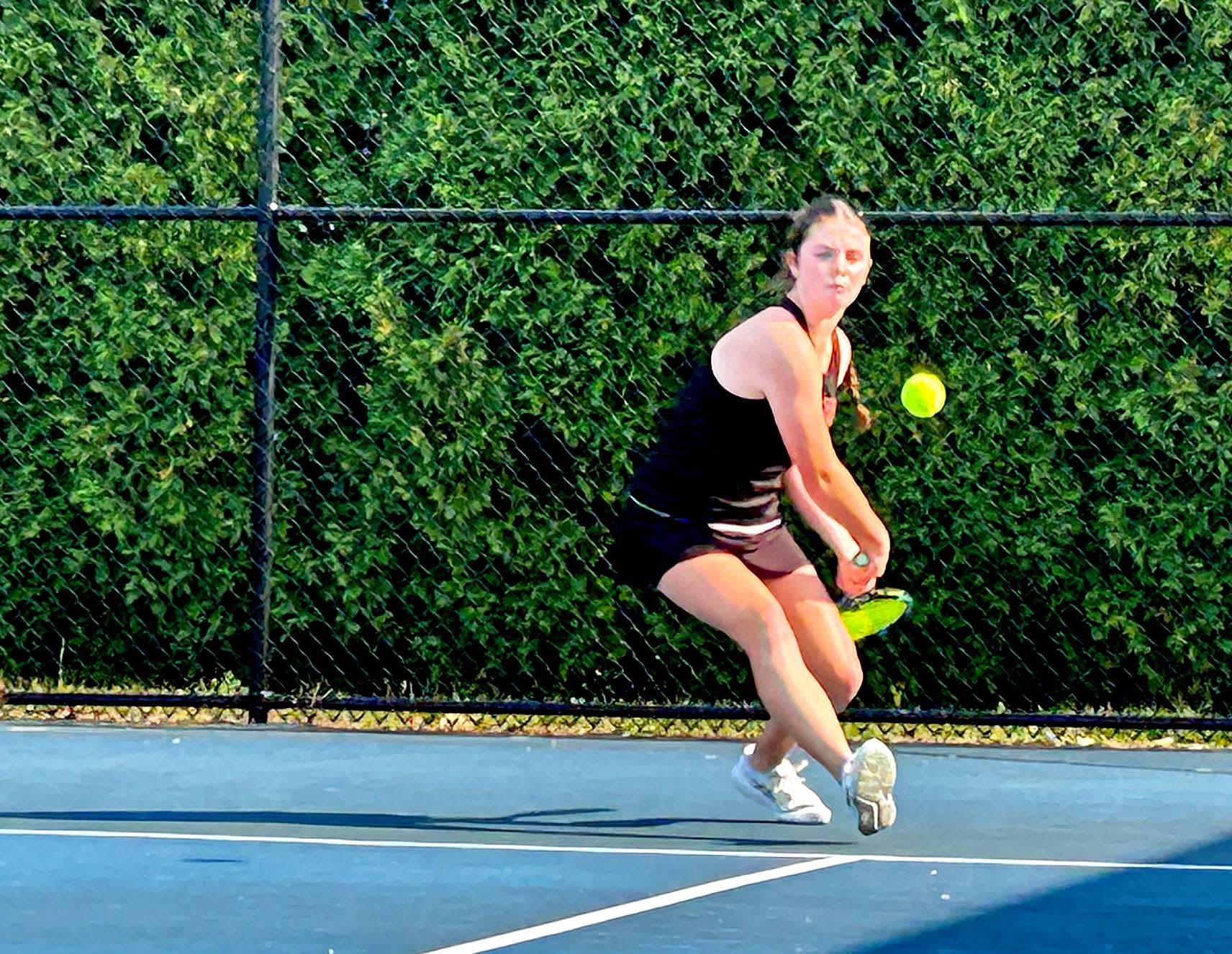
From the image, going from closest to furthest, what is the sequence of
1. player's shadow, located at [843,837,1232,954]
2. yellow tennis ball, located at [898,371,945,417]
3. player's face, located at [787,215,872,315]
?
player's shadow, located at [843,837,1232,954] → player's face, located at [787,215,872,315] → yellow tennis ball, located at [898,371,945,417]

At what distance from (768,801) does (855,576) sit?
817 millimetres

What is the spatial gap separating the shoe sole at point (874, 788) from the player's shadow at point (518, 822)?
0.44 metres

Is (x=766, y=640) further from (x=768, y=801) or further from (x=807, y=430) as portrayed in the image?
(x=768, y=801)

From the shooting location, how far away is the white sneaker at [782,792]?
20.5 feet

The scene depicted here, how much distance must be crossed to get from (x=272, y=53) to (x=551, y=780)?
2850 mm

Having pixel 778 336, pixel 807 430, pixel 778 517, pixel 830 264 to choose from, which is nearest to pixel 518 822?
pixel 778 517

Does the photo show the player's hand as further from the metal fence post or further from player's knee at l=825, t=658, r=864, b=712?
the metal fence post

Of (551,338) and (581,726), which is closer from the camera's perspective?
(551,338)

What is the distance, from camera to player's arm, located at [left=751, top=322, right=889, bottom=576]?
18.8ft

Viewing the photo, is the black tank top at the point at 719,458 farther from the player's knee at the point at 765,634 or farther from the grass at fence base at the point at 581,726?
the grass at fence base at the point at 581,726

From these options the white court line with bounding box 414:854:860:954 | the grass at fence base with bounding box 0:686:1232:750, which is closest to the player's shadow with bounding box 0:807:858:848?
the white court line with bounding box 414:854:860:954

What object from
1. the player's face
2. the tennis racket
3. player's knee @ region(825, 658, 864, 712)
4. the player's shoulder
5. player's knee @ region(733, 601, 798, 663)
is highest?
the player's face

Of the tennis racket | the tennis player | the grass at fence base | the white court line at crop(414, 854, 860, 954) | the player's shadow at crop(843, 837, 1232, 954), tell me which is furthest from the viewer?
the grass at fence base

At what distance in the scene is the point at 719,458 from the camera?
19.7 feet
